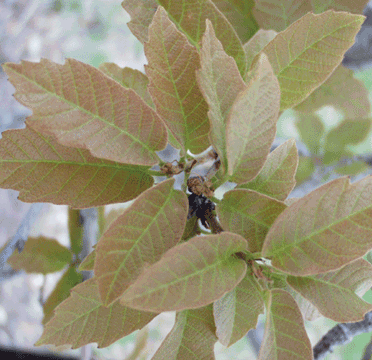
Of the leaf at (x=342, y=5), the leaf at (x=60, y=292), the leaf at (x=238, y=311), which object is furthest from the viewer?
the leaf at (x=60, y=292)

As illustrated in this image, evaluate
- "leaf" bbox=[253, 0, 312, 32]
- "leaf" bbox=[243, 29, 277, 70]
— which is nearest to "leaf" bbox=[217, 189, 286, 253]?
"leaf" bbox=[243, 29, 277, 70]

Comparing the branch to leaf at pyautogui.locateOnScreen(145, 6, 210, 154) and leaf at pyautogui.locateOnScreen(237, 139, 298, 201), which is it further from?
leaf at pyautogui.locateOnScreen(145, 6, 210, 154)

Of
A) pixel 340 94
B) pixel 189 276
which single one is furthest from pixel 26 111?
pixel 189 276

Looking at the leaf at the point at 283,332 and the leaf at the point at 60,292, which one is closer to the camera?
the leaf at the point at 283,332

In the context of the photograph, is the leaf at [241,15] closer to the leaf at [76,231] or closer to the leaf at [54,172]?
the leaf at [54,172]

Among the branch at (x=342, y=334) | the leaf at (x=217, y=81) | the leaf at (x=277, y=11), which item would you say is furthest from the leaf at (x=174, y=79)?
the branch at (x=342, y=334)

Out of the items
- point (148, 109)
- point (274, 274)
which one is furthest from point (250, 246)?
point (148, 109)
